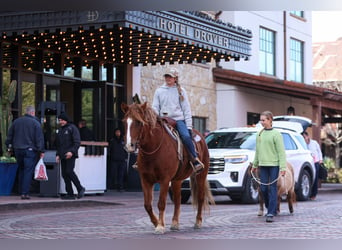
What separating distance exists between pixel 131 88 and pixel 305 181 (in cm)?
727

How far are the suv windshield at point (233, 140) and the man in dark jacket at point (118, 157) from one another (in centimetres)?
340

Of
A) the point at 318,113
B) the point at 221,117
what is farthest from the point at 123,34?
the point at 318,113

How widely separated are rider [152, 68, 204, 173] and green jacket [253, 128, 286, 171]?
6.75 ft

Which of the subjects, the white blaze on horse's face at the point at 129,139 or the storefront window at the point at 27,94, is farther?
the storefront window at the point at 27,94

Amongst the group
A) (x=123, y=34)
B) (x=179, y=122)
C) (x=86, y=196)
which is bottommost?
(x=86, y=196)

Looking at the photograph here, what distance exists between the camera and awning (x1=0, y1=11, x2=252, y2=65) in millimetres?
18875

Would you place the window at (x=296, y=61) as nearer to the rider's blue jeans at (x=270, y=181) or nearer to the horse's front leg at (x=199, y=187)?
the rider's blue jeans at (x=270, y=181)

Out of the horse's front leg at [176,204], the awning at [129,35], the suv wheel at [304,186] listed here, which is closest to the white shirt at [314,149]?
the suv wheel at [304,186]

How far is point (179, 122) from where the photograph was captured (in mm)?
12172

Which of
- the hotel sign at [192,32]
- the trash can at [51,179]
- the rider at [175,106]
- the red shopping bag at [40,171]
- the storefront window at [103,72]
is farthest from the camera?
the storefront window at [103,72]

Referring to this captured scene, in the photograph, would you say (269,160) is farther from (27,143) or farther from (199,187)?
(27,143)

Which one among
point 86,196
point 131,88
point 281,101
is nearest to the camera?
point 86,196

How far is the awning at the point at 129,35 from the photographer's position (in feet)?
A: 61.9
